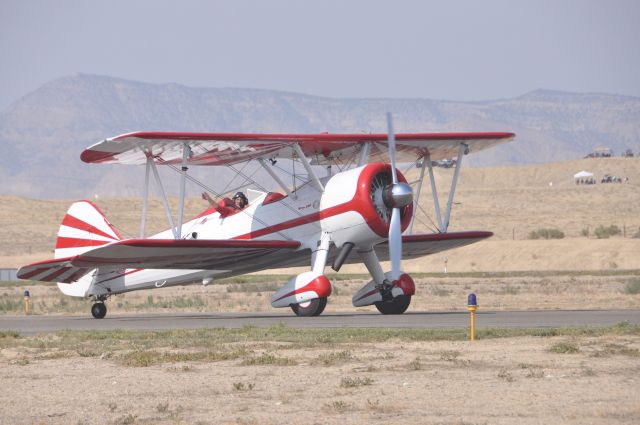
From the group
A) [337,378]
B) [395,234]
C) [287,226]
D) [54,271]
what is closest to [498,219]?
[54,271]

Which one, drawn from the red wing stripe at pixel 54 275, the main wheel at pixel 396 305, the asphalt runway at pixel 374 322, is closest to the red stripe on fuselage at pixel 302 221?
the asphalt runway at pixel 374 322

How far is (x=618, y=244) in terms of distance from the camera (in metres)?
64.8

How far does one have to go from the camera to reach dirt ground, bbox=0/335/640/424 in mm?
11477

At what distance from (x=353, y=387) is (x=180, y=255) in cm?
1375

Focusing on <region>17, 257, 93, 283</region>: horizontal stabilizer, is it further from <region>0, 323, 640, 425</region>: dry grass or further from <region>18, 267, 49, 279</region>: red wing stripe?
<region>0, 323, 640, 425</region>: dry grass

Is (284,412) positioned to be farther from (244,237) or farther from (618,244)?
(618,244)

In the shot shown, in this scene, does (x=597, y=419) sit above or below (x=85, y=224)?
below

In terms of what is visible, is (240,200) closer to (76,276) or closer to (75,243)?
(75,243)

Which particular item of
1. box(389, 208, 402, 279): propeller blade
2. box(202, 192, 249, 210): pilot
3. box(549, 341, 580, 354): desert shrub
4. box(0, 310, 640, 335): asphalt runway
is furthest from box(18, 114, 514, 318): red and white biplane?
box(549, 341, 580, 354): desert shrub

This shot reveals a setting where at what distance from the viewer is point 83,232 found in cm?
3055

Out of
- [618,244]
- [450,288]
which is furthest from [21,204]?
[450,288]

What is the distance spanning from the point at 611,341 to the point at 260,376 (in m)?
5.93

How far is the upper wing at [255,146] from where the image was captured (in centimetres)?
2602

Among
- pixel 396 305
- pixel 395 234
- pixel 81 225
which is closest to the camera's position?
pixel 395 234
